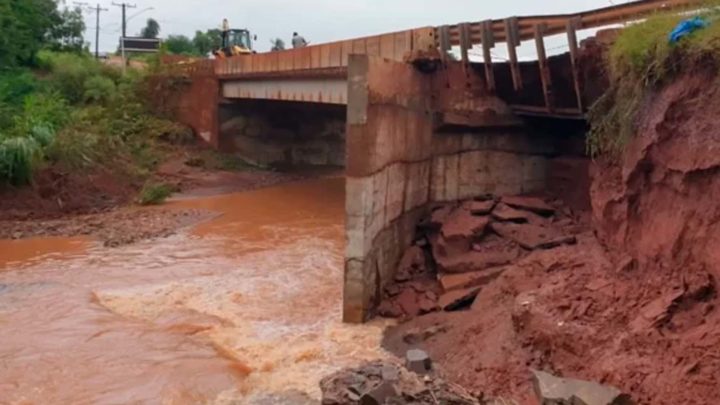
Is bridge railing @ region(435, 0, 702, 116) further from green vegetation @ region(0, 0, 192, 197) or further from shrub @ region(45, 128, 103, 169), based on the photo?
shrub @ region(45, 128, 103, 169)

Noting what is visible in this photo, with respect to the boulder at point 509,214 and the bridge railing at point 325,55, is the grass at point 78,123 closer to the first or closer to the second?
the bridge railing at point 325,55

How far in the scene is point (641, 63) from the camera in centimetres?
914

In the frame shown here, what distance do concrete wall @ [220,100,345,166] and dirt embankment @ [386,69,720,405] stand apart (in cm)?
2212

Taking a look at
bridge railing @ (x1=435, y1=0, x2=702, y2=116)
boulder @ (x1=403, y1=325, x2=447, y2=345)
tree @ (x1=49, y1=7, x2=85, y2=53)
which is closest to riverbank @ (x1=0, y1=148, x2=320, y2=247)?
bridge railing @ (x1=435, y1=0, x2=702, y2=116)

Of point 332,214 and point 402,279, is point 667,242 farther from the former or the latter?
point 332,214

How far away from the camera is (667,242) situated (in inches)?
328

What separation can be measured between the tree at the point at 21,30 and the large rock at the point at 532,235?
29.6 meters

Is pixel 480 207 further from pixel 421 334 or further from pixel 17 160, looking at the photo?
pixel 17 160

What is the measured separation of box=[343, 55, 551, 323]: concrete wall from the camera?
11.5 meters

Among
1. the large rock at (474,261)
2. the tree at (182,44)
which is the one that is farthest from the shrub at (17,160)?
the tree at (182,44)

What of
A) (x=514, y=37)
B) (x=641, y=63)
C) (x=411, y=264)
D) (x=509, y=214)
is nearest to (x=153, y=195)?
(x=411, y=264)

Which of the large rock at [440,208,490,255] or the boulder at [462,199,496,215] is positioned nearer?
the large rock at [440,208,490,255]

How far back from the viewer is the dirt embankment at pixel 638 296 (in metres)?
7.28

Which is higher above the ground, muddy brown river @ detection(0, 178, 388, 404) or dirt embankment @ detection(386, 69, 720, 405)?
dirt embankment @ detection(386, 69, 720, 405)
